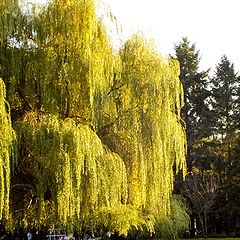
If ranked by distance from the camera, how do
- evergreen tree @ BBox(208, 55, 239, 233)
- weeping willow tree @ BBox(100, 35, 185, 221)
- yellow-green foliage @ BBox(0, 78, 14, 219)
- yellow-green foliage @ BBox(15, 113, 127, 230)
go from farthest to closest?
evergreen tree @ BBox(208, 55, 239, 233) → weeping willow tree @ BBox(100, 35, 185, 221) → yellow-green foliage @ BBox(15, 113, 127, 230) → yellow-green foliage @ BBox(0, 78, 14, 219)

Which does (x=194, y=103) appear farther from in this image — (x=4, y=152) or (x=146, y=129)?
(x=4, y=152)

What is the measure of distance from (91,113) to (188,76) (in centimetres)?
2643

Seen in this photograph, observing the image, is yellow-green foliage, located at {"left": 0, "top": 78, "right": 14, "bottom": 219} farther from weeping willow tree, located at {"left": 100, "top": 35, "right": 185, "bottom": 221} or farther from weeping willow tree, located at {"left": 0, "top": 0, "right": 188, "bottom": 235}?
weeping willow tree, located at {"left": 100, "top": 35, "right": 185, "bottom": 221}

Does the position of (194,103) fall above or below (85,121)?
above

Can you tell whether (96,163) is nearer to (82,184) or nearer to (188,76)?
(82,184)

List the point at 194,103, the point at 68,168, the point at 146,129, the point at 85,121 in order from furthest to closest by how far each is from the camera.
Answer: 1. the point at 194,103
2. the point at 146,129
3. the point at 85,121
4. the point at 68,168

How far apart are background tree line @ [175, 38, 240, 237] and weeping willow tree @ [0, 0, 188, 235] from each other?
1777 cm

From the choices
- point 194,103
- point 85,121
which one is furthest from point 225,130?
point 85,121

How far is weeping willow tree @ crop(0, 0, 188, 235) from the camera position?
9.61 metres

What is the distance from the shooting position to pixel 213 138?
35.5 meters

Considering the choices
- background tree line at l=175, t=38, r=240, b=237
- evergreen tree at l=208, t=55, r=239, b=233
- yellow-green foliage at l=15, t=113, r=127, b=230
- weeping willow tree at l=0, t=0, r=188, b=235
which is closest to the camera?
yellow-green foliage at l=15, t=113, r=127, b=230

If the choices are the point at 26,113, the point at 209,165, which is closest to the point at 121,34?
the point at 26,113

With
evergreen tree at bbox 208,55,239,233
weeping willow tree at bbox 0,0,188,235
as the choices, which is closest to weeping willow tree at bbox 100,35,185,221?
weeping willow tree at bbox 0,0,188,235

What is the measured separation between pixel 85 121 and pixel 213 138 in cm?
2581
